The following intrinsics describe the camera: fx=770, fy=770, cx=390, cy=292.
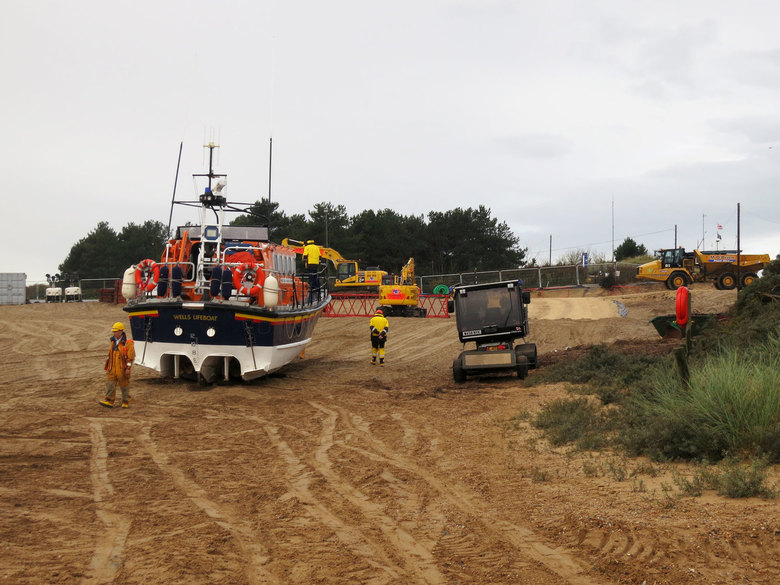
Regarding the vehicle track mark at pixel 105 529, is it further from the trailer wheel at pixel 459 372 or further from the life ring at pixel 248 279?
the trailer wheel at pixel 459 372

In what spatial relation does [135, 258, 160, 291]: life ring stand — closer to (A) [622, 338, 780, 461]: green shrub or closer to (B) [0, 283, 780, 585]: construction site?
(B) [0, 283, 780, 585]: construction site

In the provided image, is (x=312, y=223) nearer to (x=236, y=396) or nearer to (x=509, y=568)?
(x=236, y=396)

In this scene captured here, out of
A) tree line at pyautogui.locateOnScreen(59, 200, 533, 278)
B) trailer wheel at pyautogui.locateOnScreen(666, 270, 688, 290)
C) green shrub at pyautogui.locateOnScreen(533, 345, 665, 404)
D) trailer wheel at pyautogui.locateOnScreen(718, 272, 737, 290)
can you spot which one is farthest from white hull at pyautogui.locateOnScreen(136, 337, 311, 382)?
tree line at pyautogui.locateOnScreen(59, 200, 533, 278)

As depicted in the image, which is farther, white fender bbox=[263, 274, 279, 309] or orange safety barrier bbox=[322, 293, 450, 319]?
orange safety barrier bbox=[322, 293, 450, 319]

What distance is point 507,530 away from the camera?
251 inches

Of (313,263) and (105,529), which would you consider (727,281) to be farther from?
(105,529)

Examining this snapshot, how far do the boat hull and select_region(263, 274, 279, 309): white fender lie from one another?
157mm

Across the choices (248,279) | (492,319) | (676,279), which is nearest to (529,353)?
(492,319)

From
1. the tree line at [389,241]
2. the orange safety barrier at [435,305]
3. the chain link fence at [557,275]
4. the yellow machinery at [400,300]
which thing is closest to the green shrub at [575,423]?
the yellow machinery at [400,300]

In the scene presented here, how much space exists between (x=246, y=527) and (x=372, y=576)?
1.62m

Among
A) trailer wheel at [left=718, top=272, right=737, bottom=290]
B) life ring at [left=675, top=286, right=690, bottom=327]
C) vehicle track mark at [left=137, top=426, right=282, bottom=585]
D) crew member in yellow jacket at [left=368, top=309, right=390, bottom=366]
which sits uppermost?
trailer wheel at [left=718, top=272, right=737, bottom=290]

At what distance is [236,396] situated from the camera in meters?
15.2

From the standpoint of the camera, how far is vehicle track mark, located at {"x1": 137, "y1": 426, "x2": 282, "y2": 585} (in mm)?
5375

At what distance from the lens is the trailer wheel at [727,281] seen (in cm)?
3884
